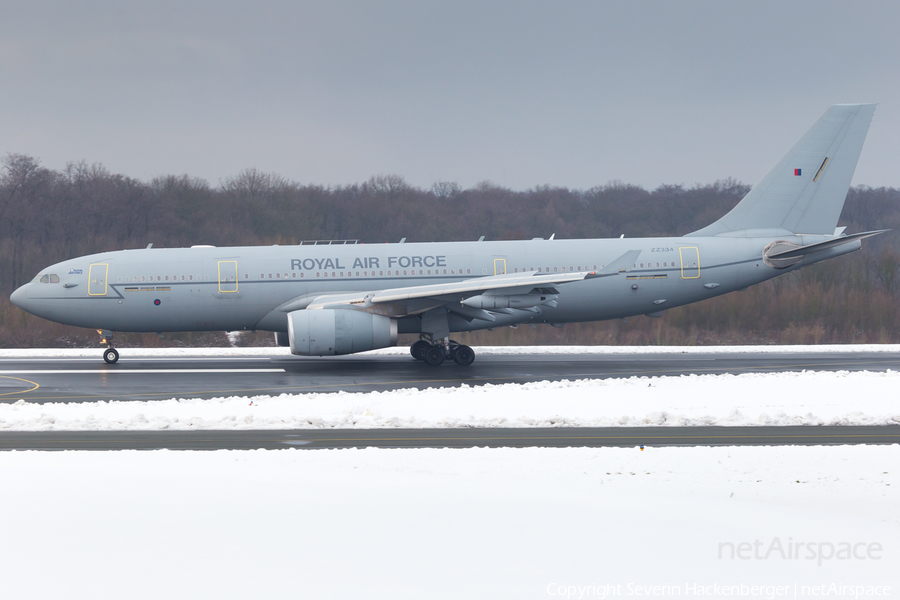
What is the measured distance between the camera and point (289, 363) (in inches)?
965

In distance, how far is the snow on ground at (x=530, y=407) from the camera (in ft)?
45.2

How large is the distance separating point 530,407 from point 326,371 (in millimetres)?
8600

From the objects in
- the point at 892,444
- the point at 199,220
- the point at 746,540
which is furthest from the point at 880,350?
the point at 199,220

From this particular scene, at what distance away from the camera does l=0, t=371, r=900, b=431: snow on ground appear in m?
13.8

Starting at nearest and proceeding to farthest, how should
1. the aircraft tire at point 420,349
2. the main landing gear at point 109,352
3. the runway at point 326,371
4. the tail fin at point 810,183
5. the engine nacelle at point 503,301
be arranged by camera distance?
the runway at point 326,371, the engine nacelle at point 503,301, the aircraft tire at point 420,349, the main landing gear at point 109,352, the tail fin at point 810,183

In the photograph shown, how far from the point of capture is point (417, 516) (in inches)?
315

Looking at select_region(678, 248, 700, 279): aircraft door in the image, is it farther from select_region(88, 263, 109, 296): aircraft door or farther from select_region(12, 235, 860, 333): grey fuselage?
select_region(88, 263, 109, 296): aircraft door

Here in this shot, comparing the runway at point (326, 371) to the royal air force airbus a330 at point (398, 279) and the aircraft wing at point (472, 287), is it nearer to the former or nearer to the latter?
the royal air force airbus a330 at point (398, 279)

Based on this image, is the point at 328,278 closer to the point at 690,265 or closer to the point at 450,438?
the point at 690,265

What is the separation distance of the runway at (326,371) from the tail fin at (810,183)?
4.48 metres

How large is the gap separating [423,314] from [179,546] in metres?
16.2

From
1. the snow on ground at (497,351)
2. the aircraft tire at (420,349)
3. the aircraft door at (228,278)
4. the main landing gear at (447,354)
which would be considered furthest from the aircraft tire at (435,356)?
the aircraft door at (228,278)

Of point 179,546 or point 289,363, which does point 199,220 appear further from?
point 179,546

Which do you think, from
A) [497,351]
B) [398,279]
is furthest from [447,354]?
A: [497,351]
